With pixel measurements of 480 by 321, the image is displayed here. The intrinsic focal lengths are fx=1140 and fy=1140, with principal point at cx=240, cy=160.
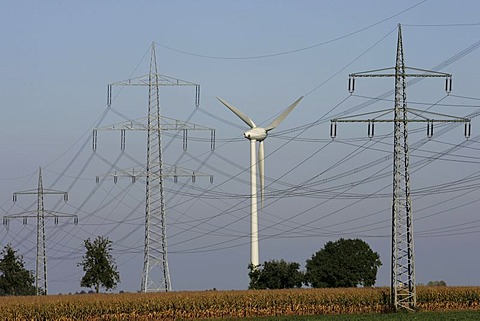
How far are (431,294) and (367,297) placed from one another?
709 centimetres

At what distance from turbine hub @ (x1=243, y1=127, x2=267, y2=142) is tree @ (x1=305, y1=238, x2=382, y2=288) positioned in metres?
28.4

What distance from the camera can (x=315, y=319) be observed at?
302ft

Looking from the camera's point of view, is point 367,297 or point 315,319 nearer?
point 315,319

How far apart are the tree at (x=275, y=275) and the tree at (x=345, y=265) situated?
10.0 m

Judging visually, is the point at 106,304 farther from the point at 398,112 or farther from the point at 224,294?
the point at 398,112

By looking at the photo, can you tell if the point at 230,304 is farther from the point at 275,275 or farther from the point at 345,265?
the point at 345,265

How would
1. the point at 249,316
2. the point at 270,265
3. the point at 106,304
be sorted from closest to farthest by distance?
the point at 106,304 → the point at 249,316 → the point at 270,265

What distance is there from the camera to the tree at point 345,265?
153 meters

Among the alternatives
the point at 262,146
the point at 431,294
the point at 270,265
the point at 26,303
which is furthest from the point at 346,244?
the point at 26,303

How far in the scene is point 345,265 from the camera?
507 feet

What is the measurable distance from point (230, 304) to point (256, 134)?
28.0 meters

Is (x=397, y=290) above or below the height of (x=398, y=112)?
below

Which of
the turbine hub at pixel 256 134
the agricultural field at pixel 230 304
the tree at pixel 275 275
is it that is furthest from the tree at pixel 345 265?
the agricultural field at pixel 230 304

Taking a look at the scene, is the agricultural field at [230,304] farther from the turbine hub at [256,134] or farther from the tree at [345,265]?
the tree at [345,265]
